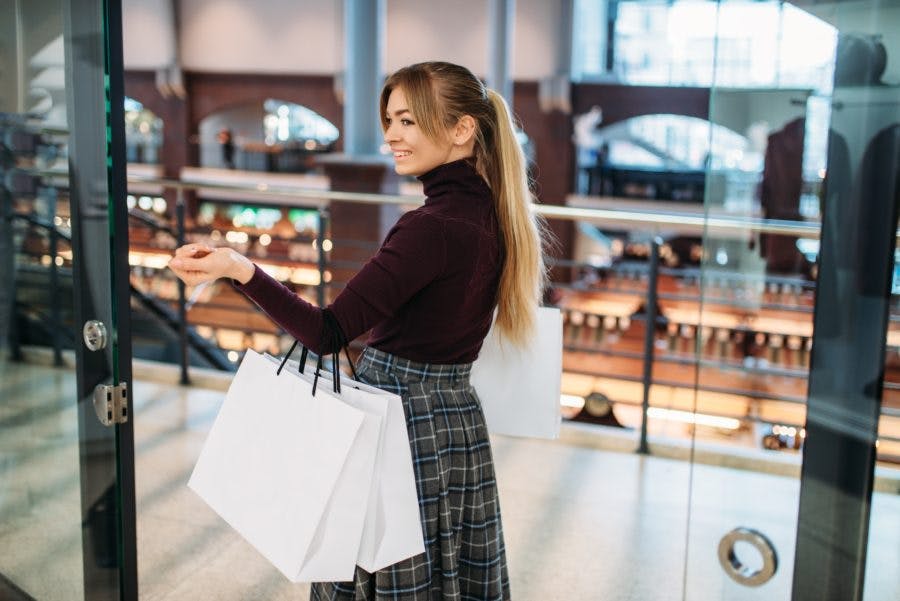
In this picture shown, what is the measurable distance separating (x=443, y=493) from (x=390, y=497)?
0.50ft

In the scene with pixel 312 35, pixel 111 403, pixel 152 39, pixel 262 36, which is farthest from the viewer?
pixel 152 39

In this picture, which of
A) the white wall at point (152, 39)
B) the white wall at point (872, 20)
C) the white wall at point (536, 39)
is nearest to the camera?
the white wall at point (872, 20)

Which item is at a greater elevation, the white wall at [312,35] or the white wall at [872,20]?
the white wall at [312,35]

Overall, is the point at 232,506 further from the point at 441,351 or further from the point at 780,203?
the point at 780,203

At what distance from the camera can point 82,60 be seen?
4.25 ft

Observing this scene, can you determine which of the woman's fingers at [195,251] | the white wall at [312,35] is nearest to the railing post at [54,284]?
the woman's fingers at [195,251]

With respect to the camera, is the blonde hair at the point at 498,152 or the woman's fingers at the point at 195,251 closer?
the woman's fingers at the point at 195,251

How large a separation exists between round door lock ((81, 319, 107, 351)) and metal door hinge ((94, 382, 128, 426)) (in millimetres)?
61

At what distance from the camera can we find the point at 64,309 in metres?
1.44

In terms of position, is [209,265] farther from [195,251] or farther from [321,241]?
[321,241]

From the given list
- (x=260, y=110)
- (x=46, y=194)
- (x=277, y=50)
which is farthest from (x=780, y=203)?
(x=260, y=110)

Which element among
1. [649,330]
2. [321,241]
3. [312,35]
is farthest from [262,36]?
[649,330]

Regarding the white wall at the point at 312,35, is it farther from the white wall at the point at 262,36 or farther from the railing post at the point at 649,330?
the railing post at the point at 649,330

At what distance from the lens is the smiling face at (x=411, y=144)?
1196 millimetres
